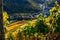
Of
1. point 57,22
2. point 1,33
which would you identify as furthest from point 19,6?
point 1,33

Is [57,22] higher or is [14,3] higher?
[57,22]

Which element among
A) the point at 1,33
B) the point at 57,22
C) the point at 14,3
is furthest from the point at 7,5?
the point at 1,33

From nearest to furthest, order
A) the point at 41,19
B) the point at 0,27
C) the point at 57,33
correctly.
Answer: the point at 0,27
the point at 41,19
the point at 57,33

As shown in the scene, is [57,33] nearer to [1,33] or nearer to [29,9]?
[1,33]

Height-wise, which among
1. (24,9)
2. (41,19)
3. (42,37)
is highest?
(41,19)

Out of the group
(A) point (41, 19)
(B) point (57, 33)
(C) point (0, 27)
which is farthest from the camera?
(B) point (57, 33)

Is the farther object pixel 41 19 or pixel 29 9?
pixel 29 9

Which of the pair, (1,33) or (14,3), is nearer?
(1,33)

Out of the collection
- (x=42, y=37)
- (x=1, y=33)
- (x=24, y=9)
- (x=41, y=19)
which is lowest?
(x=24, y=9)

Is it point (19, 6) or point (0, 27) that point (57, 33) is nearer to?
point (0, 27)
